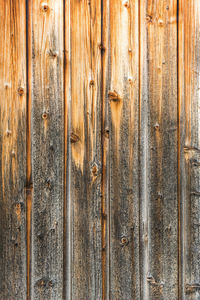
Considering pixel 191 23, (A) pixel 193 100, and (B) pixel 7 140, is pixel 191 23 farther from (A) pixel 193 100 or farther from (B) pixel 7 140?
(B) pixel 7 140

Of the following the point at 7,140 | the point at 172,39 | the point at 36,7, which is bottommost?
the point at 7,140

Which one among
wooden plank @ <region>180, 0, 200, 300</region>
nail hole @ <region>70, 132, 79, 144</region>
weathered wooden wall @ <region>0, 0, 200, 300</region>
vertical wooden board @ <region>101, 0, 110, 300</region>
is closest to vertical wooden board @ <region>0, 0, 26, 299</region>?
weathered wooden wall @ <region>0, 0, 200, 300</region>

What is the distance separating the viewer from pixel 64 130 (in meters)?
1.32

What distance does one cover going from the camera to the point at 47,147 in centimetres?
131

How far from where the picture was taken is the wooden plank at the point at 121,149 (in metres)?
1.33

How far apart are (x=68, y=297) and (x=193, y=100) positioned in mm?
1070

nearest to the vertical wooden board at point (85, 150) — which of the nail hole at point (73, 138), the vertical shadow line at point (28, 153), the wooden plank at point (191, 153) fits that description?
the nail hole at point (73, 138)

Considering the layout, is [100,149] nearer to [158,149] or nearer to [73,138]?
[73,138]

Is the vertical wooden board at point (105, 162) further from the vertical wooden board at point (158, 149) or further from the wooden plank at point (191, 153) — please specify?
the wooden plank at point (191, 153)

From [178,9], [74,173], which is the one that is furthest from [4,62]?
[178,9]

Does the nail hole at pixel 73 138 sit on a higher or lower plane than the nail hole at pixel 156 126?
lower

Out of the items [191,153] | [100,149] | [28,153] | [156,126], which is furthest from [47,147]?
[191,153]

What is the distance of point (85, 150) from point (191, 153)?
0.50 metres

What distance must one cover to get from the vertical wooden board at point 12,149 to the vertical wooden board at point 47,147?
0.16 ft
